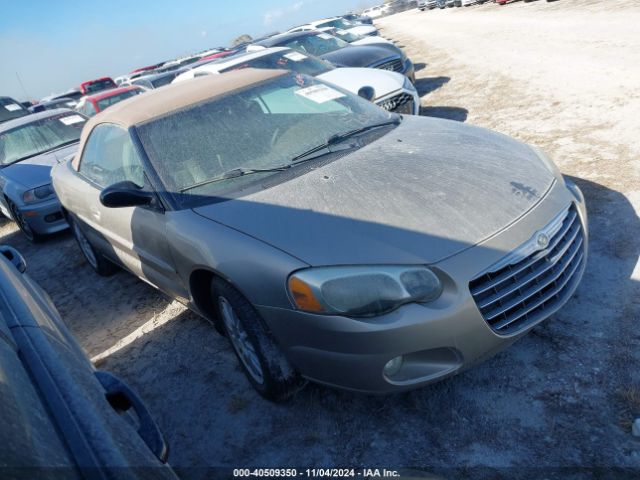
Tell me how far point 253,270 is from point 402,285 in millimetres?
686

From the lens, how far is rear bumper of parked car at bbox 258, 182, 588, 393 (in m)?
2.07

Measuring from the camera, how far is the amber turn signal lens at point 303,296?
84.2 inches

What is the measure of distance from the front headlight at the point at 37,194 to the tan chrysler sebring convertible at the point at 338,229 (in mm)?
3116

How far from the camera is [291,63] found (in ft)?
24.6

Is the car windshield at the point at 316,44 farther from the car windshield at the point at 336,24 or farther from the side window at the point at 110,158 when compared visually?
the side window at the point at 110,158

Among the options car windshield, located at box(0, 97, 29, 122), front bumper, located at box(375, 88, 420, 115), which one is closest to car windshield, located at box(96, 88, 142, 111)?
car windshield, located at box(0, 97, 29, 122)

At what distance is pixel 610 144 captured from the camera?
4699 millimetres

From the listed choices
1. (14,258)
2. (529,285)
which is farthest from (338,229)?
(14,258)

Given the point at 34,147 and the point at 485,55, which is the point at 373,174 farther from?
the point at 485,55

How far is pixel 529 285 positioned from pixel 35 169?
20.7 feet

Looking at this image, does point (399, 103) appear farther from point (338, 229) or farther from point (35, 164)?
point (35, 164)

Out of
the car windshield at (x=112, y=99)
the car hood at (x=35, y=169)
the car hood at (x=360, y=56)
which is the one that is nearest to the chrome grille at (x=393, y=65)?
the car hood at (x=360, y=56)

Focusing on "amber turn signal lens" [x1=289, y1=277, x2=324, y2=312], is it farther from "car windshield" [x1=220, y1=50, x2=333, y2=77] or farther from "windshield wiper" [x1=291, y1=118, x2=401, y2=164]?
"car windshield" [x1=220, y1=50, x2=333, y2=77]

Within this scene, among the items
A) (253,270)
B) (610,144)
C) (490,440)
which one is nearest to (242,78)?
(253,270)
